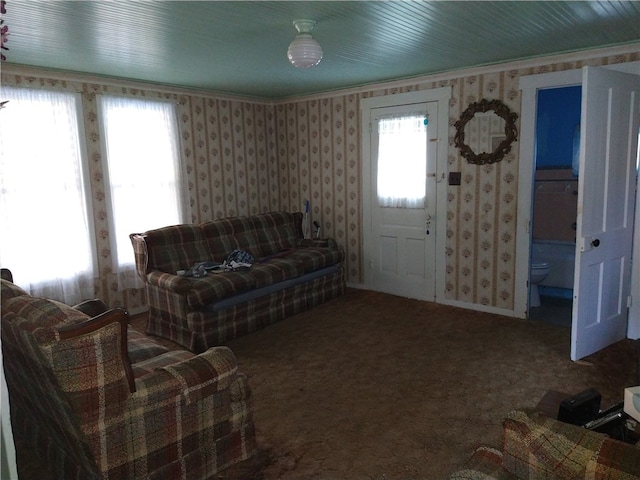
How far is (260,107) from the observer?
239 inches

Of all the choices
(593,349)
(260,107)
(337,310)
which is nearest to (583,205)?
(593,349)

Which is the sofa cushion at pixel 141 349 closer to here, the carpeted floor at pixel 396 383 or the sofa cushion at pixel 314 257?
the carpeted floor at pixel 396 383

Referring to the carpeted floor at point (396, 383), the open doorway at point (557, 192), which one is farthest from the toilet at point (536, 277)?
the carpeted floor at point (396, 383)

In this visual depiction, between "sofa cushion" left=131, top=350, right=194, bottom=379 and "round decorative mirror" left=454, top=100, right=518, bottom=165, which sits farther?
"round decorative mirror" left=454, top=100, right=518, bottom=165

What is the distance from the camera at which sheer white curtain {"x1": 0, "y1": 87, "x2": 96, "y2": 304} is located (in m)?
3.94

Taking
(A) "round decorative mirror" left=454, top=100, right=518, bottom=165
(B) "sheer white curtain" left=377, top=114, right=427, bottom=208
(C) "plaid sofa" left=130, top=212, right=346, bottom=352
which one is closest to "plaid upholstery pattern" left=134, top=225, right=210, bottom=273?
(C) "plaid sofa" left=130, top=212, right=346, bottom=352

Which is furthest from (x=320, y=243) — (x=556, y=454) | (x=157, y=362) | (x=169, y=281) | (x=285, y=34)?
(x=556, y=454)

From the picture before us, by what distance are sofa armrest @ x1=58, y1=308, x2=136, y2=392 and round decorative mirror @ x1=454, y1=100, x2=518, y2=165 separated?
12.1 ft

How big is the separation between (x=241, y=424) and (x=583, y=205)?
2.64 meters

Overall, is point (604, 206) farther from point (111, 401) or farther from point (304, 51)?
point (111, 401)

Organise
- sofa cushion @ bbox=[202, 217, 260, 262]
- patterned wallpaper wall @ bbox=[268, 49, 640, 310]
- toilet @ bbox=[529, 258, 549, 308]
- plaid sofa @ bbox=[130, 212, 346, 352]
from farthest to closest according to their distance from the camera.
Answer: toilet @ bbox=[529, 258, 549, 308] < sofa cushion @ bbox=[202, 217, 260, 262] < patterned wallpaper wall @ bbox=[268, 49, 640, 310] < plaid sofa @ bbox=[130, 212, 346, 352]

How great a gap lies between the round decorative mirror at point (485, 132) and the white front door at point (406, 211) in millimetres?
213

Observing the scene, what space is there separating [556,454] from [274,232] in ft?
14.6

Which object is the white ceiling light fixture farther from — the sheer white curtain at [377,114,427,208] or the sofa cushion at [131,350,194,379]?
the sheer white curtain at [377,114,427,208]
